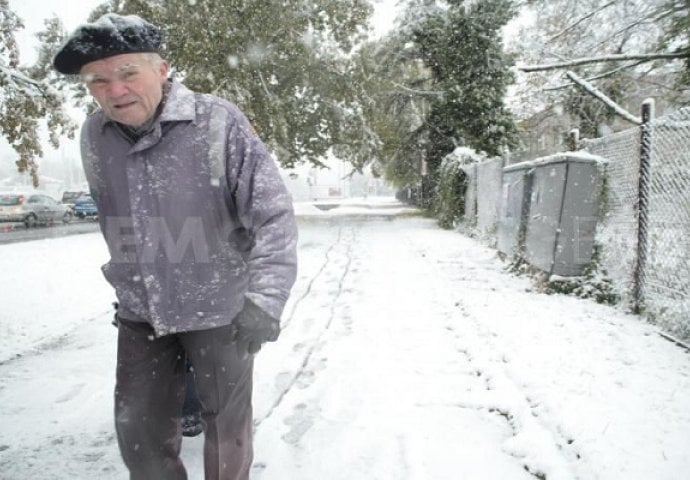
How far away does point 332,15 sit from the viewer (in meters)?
17.8

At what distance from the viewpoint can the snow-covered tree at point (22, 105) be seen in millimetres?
4816

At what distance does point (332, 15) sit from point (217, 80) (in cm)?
625

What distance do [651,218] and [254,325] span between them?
4491 millimetres

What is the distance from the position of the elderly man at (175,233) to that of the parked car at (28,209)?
2316 centimetres

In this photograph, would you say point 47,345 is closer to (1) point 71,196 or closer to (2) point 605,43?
(2) point 605,43

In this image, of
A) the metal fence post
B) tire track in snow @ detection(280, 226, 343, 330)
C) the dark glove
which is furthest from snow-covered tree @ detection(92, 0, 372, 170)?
the dark glove

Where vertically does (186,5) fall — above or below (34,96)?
above

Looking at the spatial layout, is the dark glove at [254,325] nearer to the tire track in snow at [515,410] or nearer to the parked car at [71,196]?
the tire track in snow at [515,410]

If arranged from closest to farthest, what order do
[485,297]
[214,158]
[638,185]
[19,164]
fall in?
1. [214,158]
2. [638,185]
3. [19,164]
4. [485,297]

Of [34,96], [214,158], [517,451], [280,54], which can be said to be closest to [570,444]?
[517,451]

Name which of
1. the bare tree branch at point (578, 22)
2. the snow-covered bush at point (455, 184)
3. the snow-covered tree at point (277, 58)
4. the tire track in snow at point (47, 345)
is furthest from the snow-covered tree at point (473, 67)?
the tire track in snow at point (47, 345)

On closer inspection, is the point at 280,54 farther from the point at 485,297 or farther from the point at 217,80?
the point at 485,297

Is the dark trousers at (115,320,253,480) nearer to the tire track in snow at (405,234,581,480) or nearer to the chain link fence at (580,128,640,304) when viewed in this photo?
the tire track in snow at (405,234,581,480)

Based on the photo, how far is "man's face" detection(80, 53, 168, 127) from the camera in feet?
5.24
